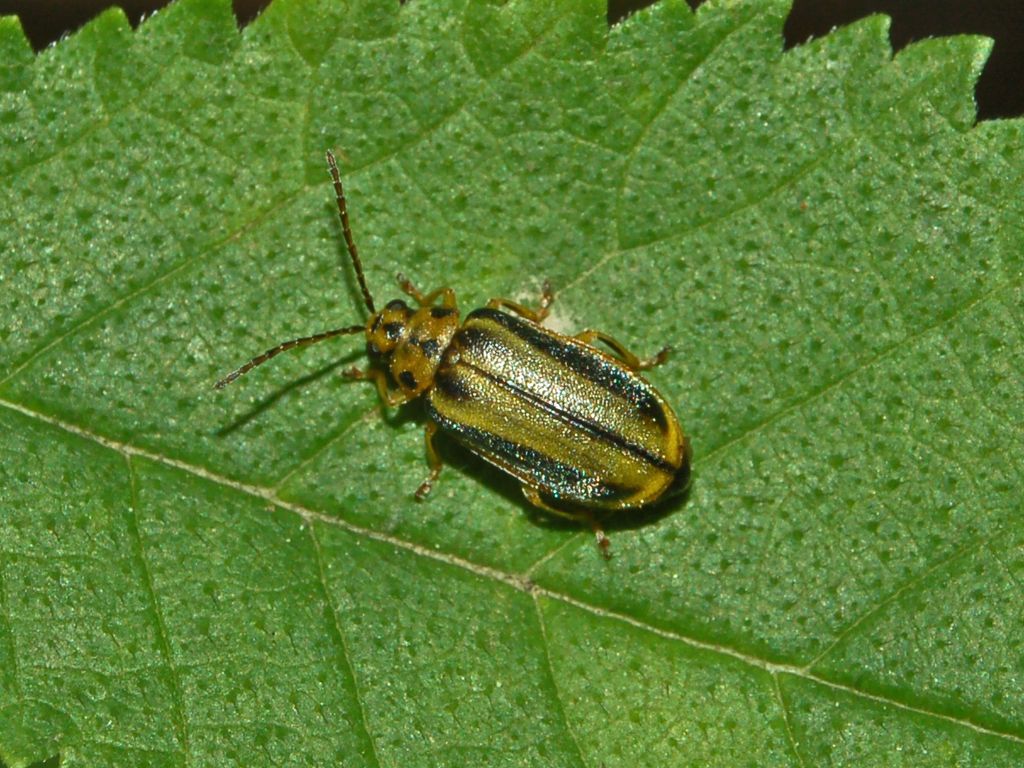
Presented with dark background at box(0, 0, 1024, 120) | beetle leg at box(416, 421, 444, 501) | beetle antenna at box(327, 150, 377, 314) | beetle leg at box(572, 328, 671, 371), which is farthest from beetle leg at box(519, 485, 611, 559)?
dark background at box(0, 0, 1024, 120)

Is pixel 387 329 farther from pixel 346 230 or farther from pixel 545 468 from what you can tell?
pixel 545 468

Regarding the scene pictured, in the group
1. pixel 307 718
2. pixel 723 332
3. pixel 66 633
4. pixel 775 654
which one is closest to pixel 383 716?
pixel 307 718

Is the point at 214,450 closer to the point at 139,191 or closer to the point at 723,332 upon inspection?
the point at 139,191

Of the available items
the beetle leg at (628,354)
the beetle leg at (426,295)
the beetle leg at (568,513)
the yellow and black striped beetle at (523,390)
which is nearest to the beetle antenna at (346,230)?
the yellow and black striped beetle at (523,390)

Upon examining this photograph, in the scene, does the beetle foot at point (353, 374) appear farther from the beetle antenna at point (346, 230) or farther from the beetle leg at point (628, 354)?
the beetle leg at point (628, 354)

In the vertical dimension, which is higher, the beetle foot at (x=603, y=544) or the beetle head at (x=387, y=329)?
the beetle head at (x=387, y=329)
